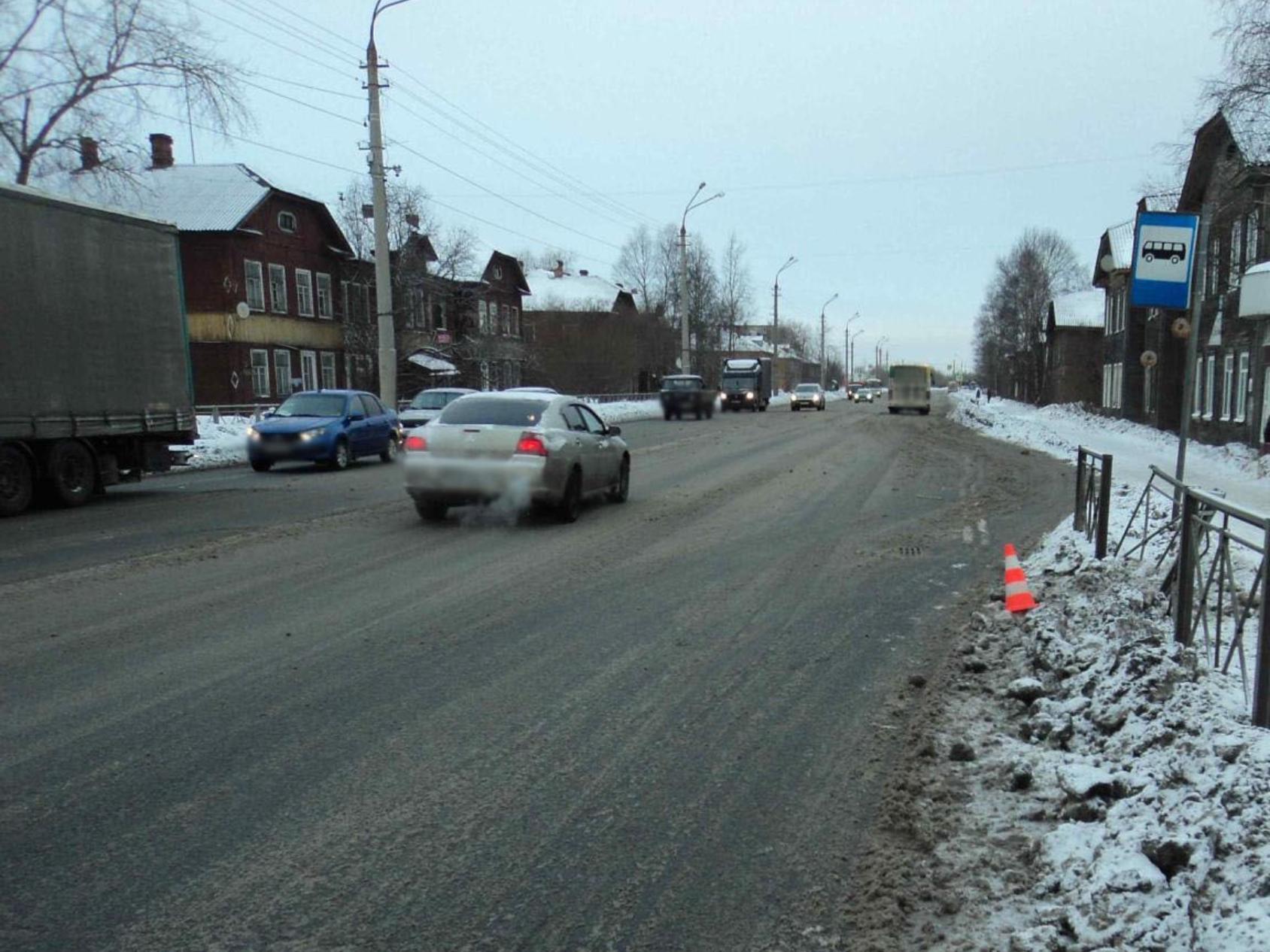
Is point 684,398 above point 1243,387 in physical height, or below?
below

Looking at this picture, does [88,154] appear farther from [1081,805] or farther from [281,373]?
[1081,805]

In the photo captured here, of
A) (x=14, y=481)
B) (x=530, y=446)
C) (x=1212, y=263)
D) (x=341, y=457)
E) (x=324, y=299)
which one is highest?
(x=324, y=299)

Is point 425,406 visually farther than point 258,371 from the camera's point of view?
No

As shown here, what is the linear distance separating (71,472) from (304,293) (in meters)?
30.2

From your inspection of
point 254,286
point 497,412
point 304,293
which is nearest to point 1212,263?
point 497,412

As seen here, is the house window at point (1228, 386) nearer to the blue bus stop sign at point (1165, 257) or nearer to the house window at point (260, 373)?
the blue bus stop sign at point (1165, 257)

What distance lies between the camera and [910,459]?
70.1 ft

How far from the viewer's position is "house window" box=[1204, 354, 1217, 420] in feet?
92.9

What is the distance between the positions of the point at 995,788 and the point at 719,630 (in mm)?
2757

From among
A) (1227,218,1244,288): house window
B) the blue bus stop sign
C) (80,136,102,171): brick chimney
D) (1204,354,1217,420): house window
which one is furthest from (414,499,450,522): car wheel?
(1204,354,1217,420): house window

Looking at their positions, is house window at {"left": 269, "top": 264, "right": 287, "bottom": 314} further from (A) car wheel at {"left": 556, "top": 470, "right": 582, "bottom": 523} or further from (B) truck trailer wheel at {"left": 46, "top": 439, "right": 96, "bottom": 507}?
(A) car wheel at {"left": 556, "top": 470, "right": 582, "bottom": 523}

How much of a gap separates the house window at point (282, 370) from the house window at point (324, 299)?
10.7ft

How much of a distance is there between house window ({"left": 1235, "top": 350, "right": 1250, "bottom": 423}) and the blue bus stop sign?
20.4m

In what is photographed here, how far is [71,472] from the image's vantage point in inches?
548
